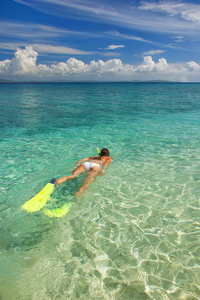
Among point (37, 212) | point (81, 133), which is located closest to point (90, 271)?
point (37, 212)

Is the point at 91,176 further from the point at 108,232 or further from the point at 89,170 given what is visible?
the point at 108,232

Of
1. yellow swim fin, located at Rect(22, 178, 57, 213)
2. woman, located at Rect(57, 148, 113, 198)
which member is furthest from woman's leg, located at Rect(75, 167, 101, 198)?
yellow swim fin, located at Rect(22, 178, 57, 213)

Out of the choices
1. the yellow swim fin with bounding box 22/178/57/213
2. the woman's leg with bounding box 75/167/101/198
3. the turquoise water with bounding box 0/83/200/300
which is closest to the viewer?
the turquoise water with bounding box 0/83/200/300

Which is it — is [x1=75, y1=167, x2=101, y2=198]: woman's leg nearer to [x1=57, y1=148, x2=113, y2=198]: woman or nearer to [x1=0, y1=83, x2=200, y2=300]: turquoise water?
[x1=57, y1=148, x2=113, y2=198]: woman

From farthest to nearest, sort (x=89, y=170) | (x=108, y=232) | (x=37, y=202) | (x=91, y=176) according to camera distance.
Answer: (x=89, y=170)
(x=91, y=176)
(x=37, y=202)
(x=108, y=232)

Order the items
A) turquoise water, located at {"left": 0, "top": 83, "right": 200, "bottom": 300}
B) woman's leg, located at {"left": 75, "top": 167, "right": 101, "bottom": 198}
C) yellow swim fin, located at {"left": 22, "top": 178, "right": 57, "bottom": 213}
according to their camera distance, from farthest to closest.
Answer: woman's leg, located at {"left": 75, "top": 167, "right": 101, "bottom": 198}, yellow swim fin, located at {"left": 22, "top": 178, "right": 57, "bottom": 213}, turquoise water, located at {"left": 0, "top": 83, "right": 200, "bottom": 300}

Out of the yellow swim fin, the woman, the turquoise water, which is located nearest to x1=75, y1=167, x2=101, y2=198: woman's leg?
the woman

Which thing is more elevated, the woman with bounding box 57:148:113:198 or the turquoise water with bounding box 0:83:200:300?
the woman with bounding box 57:148:113:198

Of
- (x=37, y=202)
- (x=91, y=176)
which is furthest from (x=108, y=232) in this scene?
(x=91, y=176)

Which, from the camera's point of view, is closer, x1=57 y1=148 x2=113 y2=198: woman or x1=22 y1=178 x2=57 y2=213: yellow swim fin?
x1=22 y1=178 x2=57 y2=213: yellow swim fin

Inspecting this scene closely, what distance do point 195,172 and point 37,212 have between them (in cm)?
683

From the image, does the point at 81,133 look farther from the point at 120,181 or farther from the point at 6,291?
the point at 6,291

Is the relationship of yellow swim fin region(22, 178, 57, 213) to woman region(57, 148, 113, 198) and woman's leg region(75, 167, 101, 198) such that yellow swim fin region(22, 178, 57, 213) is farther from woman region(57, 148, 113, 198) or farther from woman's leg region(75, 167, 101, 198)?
woman's leg region(75, 167, 101, 198)

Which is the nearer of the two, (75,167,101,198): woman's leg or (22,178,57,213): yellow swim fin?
(22,178,57,213): yellow swim fin
